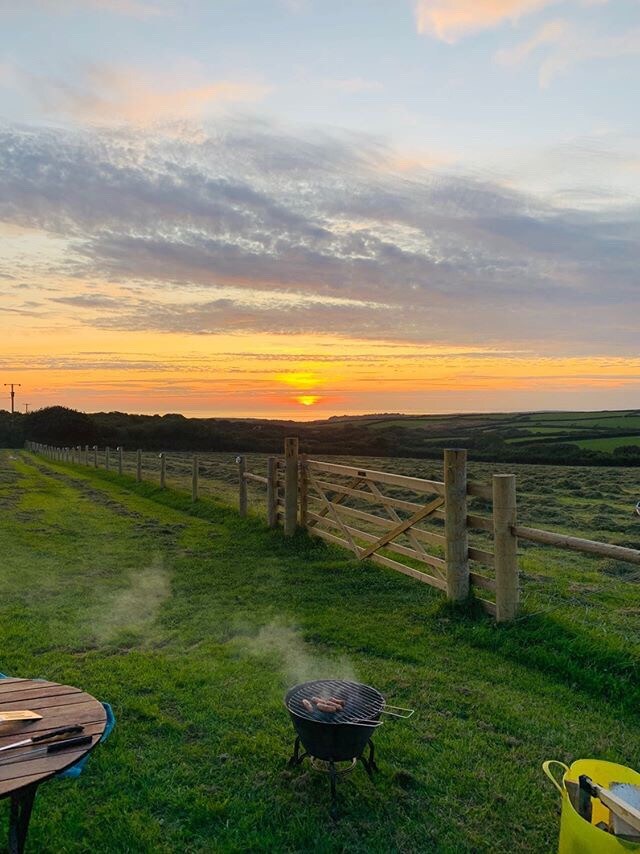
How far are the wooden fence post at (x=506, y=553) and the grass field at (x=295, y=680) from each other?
A: 0.84 ft

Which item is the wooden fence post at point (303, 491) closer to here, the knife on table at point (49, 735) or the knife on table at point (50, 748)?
the knife on table at point (49, 735)

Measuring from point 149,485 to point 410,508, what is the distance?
564 inches

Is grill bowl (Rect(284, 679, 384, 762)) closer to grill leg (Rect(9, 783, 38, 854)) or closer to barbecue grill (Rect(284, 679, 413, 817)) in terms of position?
barbecue grill (Rect(284, 679, 413, 817))

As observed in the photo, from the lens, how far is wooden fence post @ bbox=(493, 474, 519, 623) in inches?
272

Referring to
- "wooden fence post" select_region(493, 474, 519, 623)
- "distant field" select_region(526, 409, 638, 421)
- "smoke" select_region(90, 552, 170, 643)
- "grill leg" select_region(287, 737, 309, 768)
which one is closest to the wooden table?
"grill leg" select_region(287, 737, 309, 768)

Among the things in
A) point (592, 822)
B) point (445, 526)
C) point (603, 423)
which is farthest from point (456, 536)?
point (603, 423)

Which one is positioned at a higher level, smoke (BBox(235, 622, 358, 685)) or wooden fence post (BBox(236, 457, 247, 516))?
wooden fence post (BBox(236, 457, 247, 516))

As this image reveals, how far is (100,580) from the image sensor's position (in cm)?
941

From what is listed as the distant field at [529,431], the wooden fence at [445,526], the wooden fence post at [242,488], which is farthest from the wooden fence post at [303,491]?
the distant field at [529,431]

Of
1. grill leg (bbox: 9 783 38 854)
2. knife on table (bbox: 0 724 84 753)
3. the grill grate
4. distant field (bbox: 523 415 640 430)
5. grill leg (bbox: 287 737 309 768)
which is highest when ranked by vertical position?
distant field (bbox: 523 415 640 430)

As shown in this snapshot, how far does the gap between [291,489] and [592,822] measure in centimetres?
951

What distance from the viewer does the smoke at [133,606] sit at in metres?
7.23

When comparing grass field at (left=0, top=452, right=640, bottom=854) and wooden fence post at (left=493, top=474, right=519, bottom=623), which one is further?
wooden fence post at (left=493, top=474, right=519, bottom=623)

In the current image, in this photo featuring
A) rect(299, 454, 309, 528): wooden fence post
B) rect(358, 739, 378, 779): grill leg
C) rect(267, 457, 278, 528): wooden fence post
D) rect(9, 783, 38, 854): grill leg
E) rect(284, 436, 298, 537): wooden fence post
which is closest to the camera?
rect(9, 783, 38, 854): grill leg
